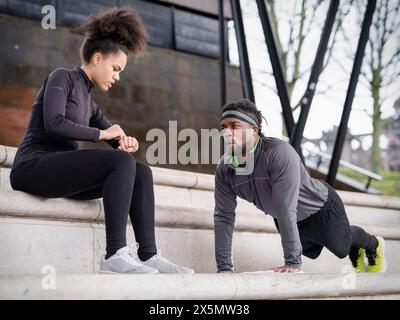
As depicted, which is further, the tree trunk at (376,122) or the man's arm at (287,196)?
the tree trunk at (376,122)

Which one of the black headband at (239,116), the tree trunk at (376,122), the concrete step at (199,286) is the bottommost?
the concrete step at (199,286)

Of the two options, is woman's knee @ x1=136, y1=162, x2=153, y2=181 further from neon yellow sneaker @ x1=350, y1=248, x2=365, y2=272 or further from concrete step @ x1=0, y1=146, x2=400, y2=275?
neon yellow sneaker @ x1=350, y1=248, x2=365, y2=272

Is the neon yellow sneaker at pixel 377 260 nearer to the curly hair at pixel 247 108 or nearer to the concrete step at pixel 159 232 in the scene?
the concrete step at pixel 159 232

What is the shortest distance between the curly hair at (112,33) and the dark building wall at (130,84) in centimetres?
442

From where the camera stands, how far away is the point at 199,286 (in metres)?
2.13

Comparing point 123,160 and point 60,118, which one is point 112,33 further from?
point 123,160

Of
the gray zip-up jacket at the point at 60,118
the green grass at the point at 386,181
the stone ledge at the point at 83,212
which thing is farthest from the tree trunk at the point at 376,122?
the gray zip-up jacket at the point at 60,118

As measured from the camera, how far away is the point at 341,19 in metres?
9.66

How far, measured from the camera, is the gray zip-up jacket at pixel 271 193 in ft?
8.94

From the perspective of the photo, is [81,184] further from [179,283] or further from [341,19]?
[341,19]

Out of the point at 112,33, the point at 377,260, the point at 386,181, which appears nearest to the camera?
the point at 112,33

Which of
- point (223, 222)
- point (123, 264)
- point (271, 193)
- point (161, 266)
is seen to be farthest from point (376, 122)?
point (123, 264)

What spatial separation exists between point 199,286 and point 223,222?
784mm
